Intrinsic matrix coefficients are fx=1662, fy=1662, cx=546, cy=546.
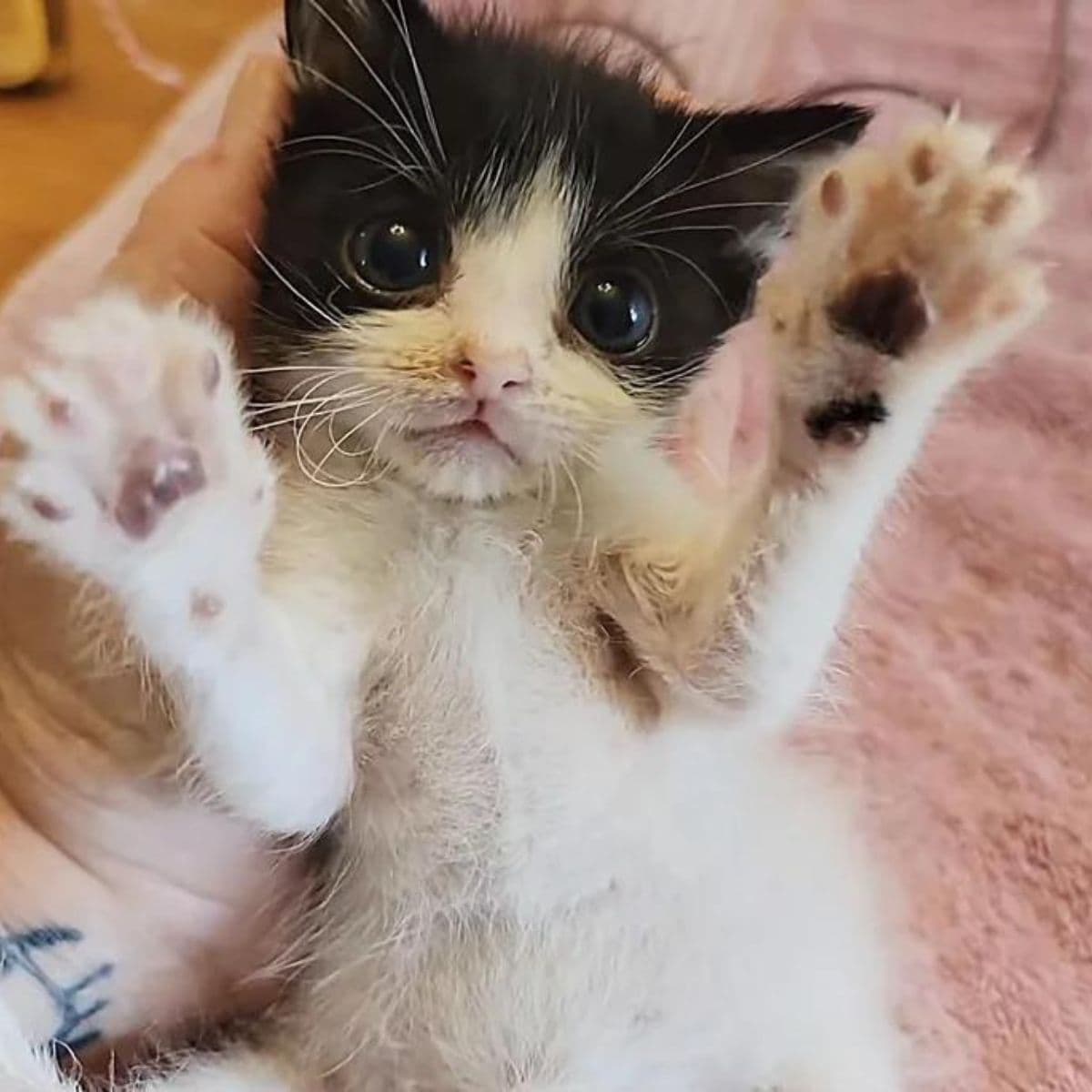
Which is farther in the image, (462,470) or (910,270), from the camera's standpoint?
(462,470)

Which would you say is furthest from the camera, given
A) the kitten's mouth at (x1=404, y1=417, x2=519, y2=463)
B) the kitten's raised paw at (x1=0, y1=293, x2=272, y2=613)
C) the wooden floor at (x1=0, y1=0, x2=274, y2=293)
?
the wooden floor at (x1=0, y1=0, x2=274, y2=293)

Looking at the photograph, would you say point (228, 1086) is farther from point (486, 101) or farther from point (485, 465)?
point (486, 101)

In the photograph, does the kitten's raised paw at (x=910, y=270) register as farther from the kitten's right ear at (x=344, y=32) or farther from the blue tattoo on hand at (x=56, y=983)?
the blue tattoo on hand at (x=56, y=983)

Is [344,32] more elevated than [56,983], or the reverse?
[344,32]

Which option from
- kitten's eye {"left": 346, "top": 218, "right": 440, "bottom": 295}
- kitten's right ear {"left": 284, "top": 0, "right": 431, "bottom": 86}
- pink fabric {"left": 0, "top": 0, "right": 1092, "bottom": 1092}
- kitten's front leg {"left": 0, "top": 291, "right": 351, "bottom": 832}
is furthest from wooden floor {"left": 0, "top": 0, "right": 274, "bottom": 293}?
kitten's front leg {"left": 0, "top": 291, "right": 351, "bottom": 832}

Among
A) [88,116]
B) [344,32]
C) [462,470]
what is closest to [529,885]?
[462,470]

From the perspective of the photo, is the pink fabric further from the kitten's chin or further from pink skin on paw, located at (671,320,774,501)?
the kitten's chin

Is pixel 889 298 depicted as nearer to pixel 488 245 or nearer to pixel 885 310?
pixel 885 310
